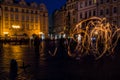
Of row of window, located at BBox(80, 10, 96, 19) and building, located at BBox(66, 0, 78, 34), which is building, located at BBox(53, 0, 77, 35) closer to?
building, located at BBox(66, 0, 78, 34)

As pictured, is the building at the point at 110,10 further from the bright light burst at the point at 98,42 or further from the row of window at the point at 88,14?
the row of window at the point at 88,14

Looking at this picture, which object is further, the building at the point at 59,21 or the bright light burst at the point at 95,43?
the building at the point at 59,21

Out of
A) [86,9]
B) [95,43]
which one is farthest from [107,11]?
[95,43]

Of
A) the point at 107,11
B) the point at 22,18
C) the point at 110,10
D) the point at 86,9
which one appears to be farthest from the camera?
the point at 22,18

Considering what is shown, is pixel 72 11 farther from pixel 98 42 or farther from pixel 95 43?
pixel 98 42

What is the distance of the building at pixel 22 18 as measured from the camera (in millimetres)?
84938

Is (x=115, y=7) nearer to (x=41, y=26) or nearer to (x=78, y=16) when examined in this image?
(x=78, y=16)

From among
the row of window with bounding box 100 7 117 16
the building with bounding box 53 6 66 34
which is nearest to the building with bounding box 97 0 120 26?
the row of window with bounding box 100 7 117 16

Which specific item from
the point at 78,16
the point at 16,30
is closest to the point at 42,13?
the point at 16,30

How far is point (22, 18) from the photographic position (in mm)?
91750

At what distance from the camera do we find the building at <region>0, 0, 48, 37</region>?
84938mm

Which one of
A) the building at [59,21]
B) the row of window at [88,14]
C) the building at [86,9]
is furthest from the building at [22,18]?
the row of window at [88,14]

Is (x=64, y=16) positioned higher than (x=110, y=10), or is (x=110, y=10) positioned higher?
(x=64, y=16)

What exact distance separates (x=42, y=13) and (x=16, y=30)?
47.6 feet
